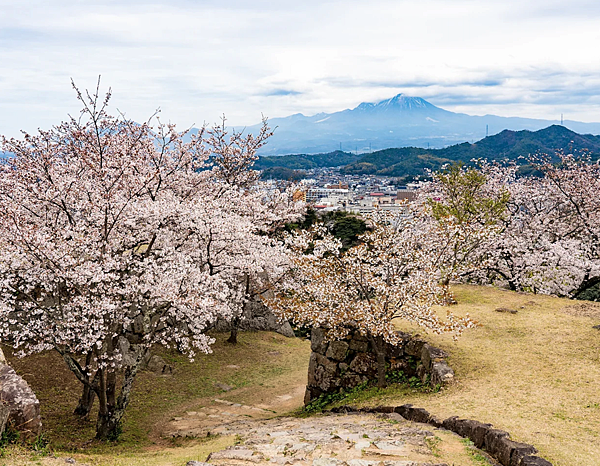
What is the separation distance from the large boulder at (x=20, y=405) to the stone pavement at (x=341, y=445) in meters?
4.17

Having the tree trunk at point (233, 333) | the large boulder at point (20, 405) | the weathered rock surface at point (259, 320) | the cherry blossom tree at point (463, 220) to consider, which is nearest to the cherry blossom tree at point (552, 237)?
the cherry blossom tree at point (463, 220)

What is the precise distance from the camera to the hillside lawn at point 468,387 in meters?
10.3

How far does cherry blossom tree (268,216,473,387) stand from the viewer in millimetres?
14781

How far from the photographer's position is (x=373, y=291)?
53.7 ft

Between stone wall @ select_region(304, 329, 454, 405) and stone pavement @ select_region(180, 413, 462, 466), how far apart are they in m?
3.75

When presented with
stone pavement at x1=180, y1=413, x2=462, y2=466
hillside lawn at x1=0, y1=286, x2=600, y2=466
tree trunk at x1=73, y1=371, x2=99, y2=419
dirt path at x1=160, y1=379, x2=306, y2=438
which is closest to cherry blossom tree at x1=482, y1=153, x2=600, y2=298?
hillside lawn at x1=0, y1=286, x2=600, y2=466

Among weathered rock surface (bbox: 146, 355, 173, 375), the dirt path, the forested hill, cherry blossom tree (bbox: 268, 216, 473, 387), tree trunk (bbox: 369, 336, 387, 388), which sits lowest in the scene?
the dirt path

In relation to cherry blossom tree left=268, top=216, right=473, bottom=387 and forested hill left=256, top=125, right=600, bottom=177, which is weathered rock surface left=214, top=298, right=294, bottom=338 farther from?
forested hill left=256, top=125, right=600, bottom=177

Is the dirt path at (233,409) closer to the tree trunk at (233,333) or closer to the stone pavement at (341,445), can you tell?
the stone pavement at (341,445)

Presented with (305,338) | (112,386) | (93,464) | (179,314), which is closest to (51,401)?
(112,386)

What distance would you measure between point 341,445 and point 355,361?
7792 millimetres

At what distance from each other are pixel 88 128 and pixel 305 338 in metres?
18.8

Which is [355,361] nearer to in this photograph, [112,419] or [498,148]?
[112,419]

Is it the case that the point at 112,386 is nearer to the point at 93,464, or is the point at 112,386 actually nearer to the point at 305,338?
the point at 93,464
